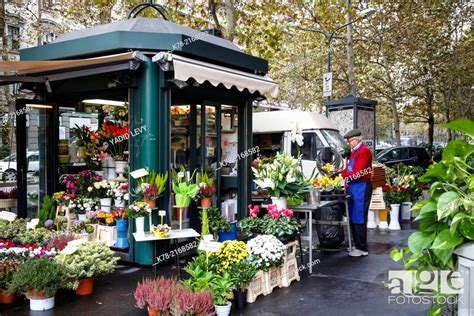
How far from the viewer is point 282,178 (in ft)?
19.2

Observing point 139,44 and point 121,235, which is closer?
point 139,44

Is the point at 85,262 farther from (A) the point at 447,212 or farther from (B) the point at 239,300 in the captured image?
(A) the point at 447,212

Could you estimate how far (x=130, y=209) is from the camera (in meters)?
5.88

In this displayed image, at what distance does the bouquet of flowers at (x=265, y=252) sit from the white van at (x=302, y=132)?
659 centimetres

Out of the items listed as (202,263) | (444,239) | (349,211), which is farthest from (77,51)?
(444,239)

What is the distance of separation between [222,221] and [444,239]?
448cm

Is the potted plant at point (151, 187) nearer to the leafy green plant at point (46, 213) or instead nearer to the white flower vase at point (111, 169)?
the white flower vase at point (111, 169)

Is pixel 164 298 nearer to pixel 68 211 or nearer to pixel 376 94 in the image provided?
pixel 68 211

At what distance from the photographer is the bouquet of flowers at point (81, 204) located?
7.05 metres

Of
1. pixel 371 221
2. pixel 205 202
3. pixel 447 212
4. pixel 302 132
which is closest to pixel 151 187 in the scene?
pixel 205 202

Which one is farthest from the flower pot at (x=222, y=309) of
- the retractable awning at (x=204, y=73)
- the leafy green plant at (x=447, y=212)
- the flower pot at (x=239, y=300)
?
the retractable awning at (x=204, y=73)

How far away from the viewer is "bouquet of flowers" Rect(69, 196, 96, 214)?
23.1ft

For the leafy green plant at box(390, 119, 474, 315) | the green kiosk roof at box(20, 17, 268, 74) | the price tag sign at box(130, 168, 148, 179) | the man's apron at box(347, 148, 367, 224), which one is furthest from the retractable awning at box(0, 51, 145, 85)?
the leafy green plant at box(390, 119, 474, 315)

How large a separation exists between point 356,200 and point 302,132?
5.29 metres
